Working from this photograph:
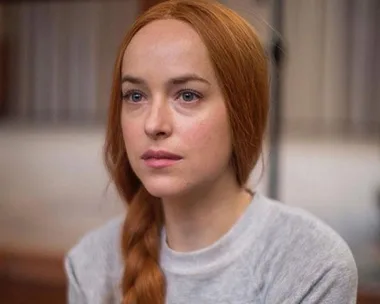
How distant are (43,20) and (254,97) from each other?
2.08 m

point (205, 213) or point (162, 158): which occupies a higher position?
point (162, 158)

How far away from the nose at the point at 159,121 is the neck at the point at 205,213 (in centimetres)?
12

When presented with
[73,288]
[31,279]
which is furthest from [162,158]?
[31,279]

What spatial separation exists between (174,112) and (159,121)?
0.09ft

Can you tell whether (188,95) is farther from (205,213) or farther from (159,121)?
(205,213)

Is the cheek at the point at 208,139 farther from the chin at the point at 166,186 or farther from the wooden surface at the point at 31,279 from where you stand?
the wooden surface at the point at 31,279

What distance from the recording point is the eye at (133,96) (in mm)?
839

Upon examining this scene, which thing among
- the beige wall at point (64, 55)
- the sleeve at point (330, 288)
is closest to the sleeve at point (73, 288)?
the sleeve at point (330, 288)

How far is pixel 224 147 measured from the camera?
32.9 inches

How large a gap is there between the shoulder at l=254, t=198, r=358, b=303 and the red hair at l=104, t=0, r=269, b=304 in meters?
0.10

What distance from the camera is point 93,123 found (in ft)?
9.43

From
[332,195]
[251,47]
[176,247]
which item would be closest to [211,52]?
[251,47]

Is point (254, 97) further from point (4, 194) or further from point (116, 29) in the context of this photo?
point (4, 194)

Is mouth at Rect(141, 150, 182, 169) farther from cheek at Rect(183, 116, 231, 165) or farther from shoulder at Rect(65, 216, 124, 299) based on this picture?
shoulder at Rect(65, 216, 124, 299)
